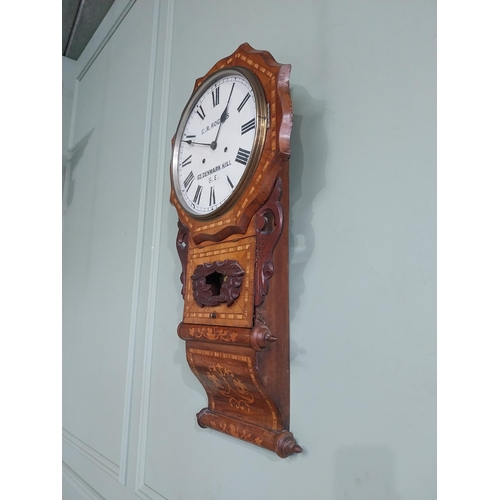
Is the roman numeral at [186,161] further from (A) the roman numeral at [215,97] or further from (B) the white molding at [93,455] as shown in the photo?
(B) the white molding at [93,455]

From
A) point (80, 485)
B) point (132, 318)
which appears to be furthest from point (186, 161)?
point (80, 485)

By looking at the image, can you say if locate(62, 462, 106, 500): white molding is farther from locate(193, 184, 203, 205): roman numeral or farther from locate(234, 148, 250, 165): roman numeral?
locate(234, 148, 250, 165): roman numeral

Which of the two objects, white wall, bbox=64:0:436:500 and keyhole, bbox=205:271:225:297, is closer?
white wall, bbox=64:0:436:500

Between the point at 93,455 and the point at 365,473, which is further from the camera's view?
the point at 93,455

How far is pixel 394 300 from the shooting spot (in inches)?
22.9

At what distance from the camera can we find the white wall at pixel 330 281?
0.57 meters

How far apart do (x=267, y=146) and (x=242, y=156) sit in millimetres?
64

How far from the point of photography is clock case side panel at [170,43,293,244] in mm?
670

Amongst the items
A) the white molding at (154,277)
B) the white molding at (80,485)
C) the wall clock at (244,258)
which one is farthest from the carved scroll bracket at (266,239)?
the white molding at (80,485)

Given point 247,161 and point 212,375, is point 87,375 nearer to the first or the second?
point 212,375

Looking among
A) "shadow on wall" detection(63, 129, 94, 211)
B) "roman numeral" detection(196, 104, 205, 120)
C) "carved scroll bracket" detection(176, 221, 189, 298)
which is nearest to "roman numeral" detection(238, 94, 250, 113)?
"roman numeral" detection(196, 104, 205, 120)

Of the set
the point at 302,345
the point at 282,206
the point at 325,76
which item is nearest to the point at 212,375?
the point at 302,345

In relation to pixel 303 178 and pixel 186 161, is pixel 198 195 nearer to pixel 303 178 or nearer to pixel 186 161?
pixel 186 161

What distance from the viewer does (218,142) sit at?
803 millimetres
